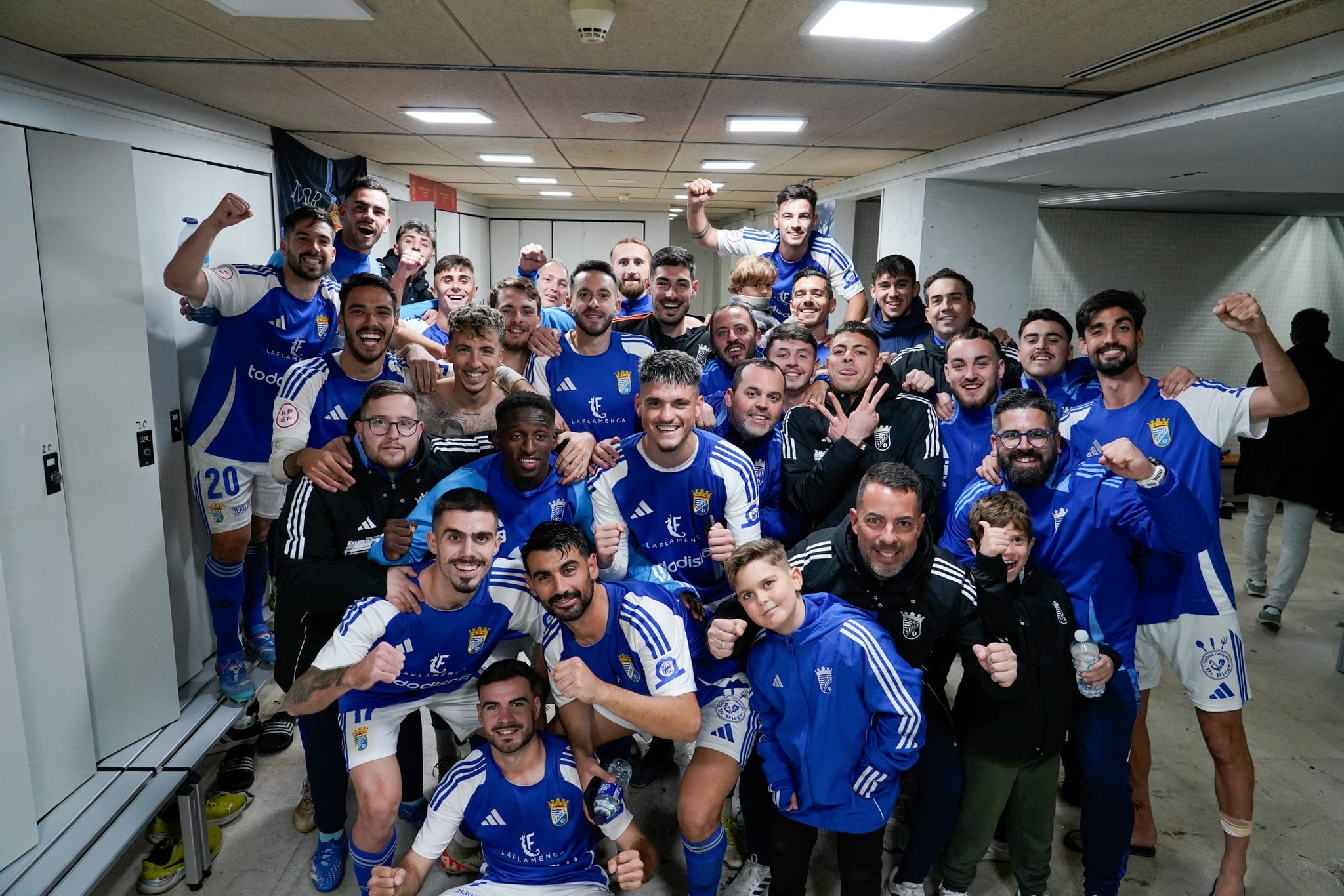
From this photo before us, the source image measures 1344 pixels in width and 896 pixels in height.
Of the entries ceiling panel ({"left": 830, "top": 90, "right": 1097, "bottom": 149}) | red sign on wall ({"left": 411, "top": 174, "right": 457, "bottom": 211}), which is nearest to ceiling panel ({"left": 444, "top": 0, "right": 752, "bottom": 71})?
ceiling panel ({"left": 830, "top": 90, "right": 1097, "bottom": 149})

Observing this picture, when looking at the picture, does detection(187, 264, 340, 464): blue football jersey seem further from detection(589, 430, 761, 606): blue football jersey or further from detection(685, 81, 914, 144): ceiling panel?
detection(685, 81, 914, 144): ceiling panel

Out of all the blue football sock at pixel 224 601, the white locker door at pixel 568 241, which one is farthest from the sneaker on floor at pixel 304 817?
the white locker door at pixel 568 241

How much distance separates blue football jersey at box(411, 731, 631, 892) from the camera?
2.45 m

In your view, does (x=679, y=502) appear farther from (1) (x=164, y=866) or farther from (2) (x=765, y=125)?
(2) (x=765, y=125)

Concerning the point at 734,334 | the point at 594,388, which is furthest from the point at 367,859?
the point at 734,334

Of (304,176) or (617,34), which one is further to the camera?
(304,176)

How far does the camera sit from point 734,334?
11.8 ft

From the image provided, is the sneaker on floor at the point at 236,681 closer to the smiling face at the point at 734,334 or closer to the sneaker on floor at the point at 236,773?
the sneaker on floor at the point at 236,773

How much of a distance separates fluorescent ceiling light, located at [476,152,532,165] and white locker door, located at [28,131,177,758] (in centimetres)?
335

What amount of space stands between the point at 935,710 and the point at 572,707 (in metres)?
1.25

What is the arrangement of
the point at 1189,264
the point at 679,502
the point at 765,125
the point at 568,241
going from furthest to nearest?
1. the point at 568,241
2. the point at 1189,264
3. the point at 765,125
4. the point at 679,502

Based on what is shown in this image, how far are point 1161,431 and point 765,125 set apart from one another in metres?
2.73

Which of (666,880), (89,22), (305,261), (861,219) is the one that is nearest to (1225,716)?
(666,880)

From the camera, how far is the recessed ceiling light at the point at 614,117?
4184mm
